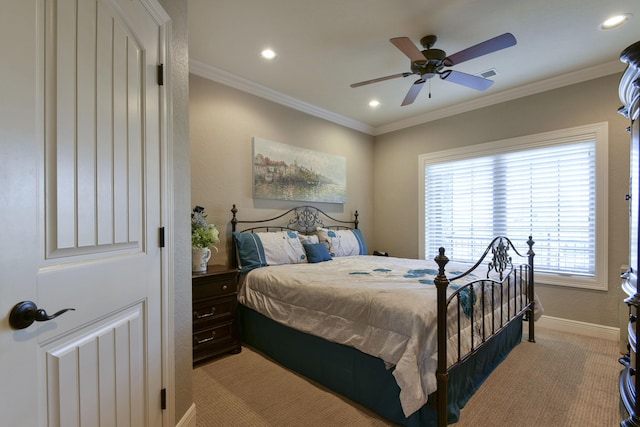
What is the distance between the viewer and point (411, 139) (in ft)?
15.9

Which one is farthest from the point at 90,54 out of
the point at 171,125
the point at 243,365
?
the point at 243,365

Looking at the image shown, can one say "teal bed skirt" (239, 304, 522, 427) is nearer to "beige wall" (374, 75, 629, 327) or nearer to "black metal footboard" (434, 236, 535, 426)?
"black metal footboard" (434, 236, 535, 426)

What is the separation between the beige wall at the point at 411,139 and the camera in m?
3.13

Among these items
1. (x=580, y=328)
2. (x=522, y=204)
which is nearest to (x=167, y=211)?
(x=522, y=204)

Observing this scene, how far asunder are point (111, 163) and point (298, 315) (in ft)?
5.72

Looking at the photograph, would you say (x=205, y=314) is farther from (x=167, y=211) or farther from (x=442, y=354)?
(x=442, y=354)

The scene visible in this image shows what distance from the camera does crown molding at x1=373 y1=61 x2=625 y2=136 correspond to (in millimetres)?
3154

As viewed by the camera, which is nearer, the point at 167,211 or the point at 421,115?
the point at 167,211

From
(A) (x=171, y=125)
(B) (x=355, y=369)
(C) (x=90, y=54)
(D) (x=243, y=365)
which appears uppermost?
(C) (x=90, y=54)

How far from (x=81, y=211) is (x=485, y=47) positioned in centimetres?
279

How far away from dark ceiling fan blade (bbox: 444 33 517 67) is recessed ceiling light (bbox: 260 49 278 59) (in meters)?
1.63

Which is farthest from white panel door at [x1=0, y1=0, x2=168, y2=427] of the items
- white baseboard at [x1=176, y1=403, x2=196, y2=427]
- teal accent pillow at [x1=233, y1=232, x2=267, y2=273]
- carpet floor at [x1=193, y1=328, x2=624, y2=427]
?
teal accent pillow at [x1=233, y1=232, x2=267, y2=273]

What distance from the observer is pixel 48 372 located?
0.95 meters

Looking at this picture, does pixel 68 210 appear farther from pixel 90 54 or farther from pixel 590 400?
pixel 590 400
